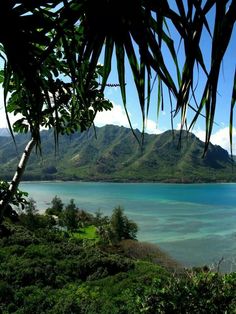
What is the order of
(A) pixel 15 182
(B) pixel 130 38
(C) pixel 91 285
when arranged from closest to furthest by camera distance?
1. (B) pixel 130 38
2. (A) pixel 15 182
3. (C) pixel 91 285

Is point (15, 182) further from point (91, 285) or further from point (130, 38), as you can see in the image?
point (91, 285)

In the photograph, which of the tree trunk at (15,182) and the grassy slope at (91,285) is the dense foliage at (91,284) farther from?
the tree trunk at (15,182)

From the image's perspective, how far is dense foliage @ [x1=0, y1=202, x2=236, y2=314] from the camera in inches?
509

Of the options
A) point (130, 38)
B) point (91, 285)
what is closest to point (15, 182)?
point (130, 38)

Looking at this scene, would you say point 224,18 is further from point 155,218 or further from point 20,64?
point 155,218

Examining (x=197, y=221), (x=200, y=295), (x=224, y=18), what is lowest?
(x=197, y=221)

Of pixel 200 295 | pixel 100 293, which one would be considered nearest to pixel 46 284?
pixel 100 293

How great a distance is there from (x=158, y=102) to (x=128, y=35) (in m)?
0.24

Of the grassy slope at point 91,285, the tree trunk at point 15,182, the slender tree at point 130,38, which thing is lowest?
the grassy slope at point 91,285

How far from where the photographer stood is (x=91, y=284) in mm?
29625

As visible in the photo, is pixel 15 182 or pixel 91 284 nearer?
pixel 15 182

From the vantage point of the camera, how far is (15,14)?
4.67 ft

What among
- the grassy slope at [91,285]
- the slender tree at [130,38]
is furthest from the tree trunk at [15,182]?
the grassy slope at [91,285]

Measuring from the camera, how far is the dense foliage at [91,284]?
1293 centimetres
